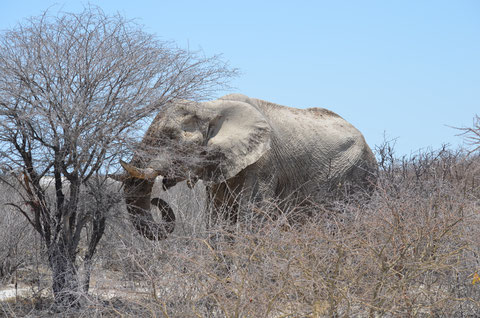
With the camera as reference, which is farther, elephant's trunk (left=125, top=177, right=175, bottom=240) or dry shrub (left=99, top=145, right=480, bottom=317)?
elephant's trunk (left=125, top=177, right=175, bottom=240)

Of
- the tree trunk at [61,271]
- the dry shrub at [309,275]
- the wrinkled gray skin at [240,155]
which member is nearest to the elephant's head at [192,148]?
the wrinkled gray skin at [240,155]

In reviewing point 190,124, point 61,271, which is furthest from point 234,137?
point 61,271

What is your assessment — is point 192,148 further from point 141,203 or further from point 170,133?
point 141,203

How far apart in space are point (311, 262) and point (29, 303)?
4.98 m

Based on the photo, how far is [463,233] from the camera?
7.39m

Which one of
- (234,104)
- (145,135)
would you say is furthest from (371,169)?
(145,135)

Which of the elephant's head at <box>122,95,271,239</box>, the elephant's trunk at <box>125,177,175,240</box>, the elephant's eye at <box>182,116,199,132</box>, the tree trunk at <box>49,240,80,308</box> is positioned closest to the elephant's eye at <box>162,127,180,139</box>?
the elephant's head at <box>122,95,271,239</box>

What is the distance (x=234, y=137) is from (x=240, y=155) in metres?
0.28

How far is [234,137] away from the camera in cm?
1035

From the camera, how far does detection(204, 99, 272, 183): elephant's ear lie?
33.4 ft

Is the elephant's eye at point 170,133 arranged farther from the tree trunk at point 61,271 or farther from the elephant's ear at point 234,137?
the tree trunk at point 61,271

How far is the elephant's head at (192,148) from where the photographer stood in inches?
367

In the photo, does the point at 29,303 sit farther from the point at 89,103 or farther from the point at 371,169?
the point at 371,169

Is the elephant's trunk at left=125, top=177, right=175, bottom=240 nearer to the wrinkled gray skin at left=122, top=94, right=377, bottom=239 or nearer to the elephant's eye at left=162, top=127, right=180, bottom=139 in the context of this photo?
the wrinkled gray skin at left=122, top=94, right=377, bottom=239
